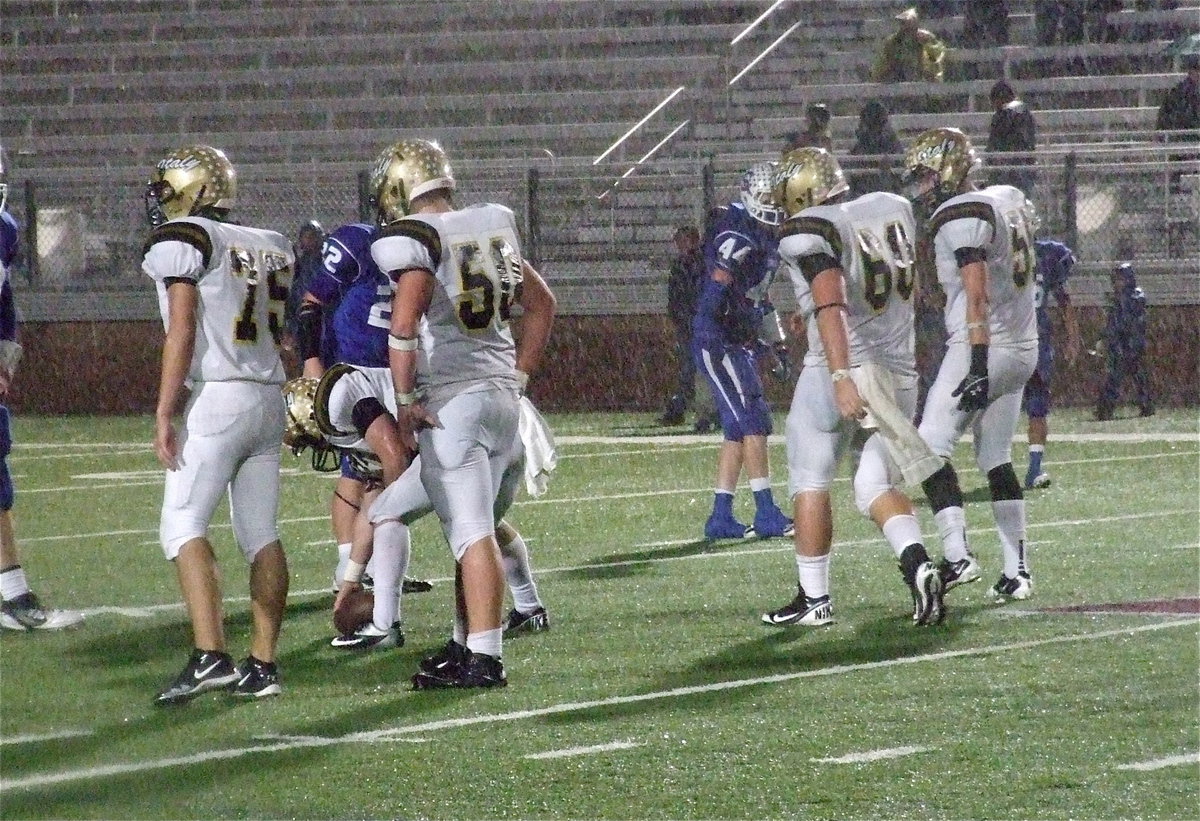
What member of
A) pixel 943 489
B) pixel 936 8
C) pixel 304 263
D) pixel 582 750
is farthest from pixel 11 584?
pixel 936 8

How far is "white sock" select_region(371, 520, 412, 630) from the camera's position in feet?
21.5

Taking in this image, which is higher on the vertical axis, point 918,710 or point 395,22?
point 395,22

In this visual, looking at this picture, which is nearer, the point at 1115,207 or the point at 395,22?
the point at 1115,207

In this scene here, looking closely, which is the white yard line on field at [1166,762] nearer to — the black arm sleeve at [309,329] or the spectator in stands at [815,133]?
the black arm sleeve at [309,329]

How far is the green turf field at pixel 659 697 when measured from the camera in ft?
15.2

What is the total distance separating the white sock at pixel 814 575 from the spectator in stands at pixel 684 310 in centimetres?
803

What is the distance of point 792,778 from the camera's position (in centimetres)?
495

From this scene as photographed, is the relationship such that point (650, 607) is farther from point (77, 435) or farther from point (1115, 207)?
point (1115, 207)

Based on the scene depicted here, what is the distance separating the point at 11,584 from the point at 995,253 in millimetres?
3662

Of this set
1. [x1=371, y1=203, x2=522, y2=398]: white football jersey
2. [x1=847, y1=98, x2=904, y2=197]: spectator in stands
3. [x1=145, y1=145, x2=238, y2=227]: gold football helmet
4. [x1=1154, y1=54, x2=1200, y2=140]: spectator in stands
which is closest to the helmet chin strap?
[x1=145, y1=145, x2=238, y2=227]: gold football helmet

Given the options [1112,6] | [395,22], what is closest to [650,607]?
[1112,6]

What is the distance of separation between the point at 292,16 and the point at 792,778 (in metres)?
19.5

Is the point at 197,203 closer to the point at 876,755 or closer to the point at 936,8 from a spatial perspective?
the point at 876,755

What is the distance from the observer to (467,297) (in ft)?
19.5
